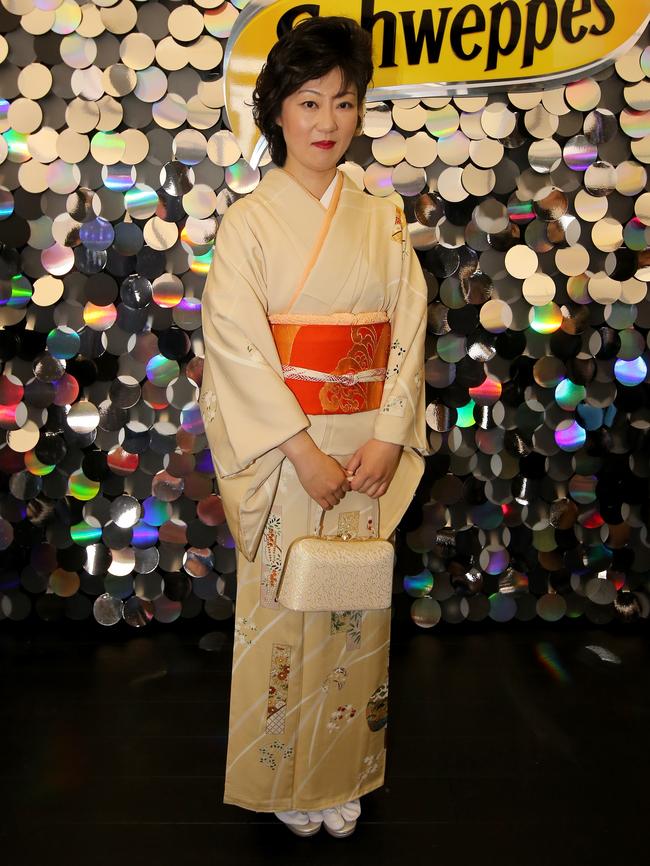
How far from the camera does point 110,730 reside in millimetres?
2020

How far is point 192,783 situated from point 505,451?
141 cm

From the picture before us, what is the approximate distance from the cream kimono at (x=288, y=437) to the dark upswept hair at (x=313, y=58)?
16 centimetres

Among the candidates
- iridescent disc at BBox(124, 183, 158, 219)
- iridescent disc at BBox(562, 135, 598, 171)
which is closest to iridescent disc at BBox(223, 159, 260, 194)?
iridescent disc at BBox(124, 183, 158, 219)

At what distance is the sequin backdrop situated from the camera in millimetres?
2396

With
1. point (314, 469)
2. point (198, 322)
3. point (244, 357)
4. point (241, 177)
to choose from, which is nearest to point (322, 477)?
point (314, 469)

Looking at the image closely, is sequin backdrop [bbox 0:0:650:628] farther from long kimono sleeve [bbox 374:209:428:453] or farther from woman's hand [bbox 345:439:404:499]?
woman's hand [bbox 345:439:404:499]

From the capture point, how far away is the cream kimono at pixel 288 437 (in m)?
1.52

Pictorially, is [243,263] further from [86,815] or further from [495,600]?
[495,600]

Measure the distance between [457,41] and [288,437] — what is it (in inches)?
60.1

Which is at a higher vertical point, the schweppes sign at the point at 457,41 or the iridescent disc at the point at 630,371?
A: the schweppes sign at the point at 457,41

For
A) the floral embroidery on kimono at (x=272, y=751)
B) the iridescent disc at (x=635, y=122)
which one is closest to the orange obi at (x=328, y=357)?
the floral embroidery on kimono at (x=272, y=751)

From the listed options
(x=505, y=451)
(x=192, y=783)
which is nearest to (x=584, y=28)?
(x=505, y=451)

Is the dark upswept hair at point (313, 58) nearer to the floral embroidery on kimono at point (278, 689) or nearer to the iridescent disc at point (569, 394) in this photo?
the floral embroidery on kimono at point (278, 689)

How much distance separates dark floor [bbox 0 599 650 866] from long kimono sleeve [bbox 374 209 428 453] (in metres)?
0.81
